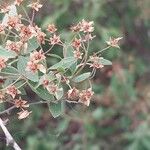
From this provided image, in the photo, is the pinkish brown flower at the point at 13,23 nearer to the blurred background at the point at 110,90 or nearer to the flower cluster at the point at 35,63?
the flower cluster at the point at 35,63

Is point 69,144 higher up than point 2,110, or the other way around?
point 2,110

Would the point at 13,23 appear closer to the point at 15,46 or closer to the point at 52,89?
the point at 15,46

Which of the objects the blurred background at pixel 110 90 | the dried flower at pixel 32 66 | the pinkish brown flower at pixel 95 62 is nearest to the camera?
the dried flower at pixel 32 66

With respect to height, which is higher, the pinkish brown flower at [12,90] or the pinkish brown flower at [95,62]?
the pinkish brown flower at [12,90]

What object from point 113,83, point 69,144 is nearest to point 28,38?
point 69,144

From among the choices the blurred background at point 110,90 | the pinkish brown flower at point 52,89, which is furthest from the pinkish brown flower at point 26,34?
the blurred background at point 110,90

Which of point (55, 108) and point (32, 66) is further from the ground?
point (32, 66)

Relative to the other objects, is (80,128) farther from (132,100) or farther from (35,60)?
(35,60)

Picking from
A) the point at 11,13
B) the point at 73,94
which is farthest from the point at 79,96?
the point at 11,13
